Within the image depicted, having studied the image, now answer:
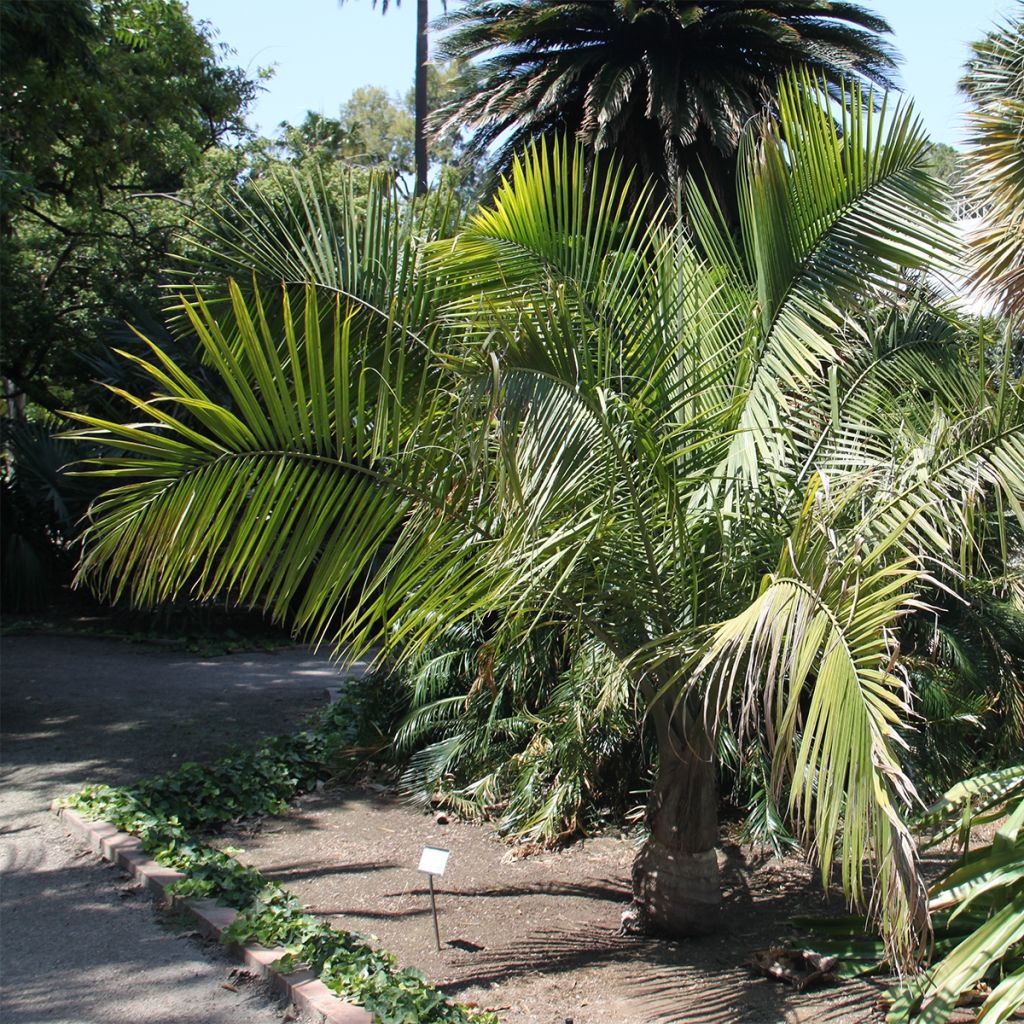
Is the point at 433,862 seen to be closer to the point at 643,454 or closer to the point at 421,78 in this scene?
the point at 643,454

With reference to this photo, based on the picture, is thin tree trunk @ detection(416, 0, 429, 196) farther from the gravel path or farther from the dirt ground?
the dirt ground

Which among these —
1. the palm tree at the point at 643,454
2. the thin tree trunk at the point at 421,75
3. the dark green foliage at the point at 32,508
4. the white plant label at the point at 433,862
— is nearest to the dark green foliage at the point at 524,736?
the palm tree at the point at 643,454

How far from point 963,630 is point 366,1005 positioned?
417cm

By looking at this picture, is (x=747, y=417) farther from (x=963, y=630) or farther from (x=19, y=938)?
(x=19, y=938)

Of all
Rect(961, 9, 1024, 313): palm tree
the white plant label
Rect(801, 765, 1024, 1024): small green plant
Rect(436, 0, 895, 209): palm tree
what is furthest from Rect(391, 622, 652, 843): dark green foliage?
Rect(436, 0, 895, 209): palm tree

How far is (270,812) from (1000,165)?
21.1 ft

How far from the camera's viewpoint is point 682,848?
4.75 m

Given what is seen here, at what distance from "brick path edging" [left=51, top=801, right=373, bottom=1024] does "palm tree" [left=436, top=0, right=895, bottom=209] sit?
21.1 ft

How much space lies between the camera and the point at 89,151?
41.5 feet

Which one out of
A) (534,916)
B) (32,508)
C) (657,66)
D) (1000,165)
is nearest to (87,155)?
(32,508)

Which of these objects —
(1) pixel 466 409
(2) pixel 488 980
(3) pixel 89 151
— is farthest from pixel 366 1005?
(3) pixel 89 151

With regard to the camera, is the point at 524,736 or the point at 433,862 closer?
the point at 433,862

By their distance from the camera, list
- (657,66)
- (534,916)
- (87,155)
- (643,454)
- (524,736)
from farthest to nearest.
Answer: (87,155), (657,66), (524,736), (534,916), (643,454)

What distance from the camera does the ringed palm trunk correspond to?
15.4 ft
